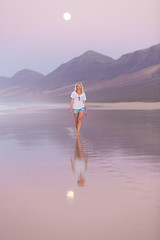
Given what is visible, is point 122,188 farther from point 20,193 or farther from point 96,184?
point 20,193

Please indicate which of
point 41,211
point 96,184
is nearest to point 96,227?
point 41,211

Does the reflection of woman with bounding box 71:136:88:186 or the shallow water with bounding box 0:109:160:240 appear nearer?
the shallow water with bounding box 0:109:160:240

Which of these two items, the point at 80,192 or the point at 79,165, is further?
the point at 79,165

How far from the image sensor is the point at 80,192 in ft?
25.6

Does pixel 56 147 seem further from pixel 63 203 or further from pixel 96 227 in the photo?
pixel 96 227

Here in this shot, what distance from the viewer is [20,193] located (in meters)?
7.81

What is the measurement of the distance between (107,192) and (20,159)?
4.55 metres

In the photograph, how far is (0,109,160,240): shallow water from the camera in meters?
5.73

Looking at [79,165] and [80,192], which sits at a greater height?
[80,192]

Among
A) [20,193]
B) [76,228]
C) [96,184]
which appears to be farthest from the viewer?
[96,184]

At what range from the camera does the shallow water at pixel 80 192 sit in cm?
573

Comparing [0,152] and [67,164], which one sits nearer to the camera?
[67,164]

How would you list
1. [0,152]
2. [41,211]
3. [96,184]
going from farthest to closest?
1. [0,152]
2. [96,184]
3. [41,211]

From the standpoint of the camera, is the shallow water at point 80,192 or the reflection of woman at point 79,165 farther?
the reflection of woman at point 79,165
